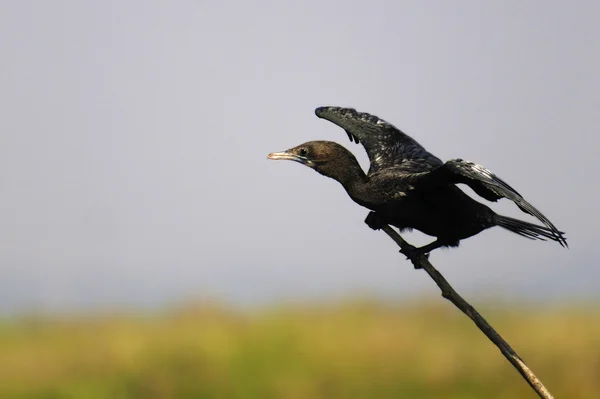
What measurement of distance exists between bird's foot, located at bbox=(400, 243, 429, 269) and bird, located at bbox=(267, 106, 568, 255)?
0.02 metres

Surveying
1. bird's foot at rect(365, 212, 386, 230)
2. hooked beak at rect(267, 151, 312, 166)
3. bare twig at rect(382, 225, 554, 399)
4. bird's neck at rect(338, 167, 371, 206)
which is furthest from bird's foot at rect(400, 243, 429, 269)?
hooked beak at rect(267, 151, 312, 166)

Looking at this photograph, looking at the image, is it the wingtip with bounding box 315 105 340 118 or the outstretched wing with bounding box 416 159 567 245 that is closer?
the outstretched wing with bounding box 416 159 567 245

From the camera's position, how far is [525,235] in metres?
8.25

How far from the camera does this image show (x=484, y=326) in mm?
6820

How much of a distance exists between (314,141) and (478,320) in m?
2.69

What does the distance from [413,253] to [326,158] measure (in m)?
1.28

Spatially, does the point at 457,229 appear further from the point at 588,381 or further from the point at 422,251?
the point at 588,381

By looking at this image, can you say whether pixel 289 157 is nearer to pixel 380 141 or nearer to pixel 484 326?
pixel 380 141

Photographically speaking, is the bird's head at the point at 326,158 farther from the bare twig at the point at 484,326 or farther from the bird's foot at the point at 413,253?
the bare twig at the point at 484,326

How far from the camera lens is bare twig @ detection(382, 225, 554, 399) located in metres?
6.56

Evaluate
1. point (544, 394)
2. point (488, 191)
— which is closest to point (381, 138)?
point (488, 191)

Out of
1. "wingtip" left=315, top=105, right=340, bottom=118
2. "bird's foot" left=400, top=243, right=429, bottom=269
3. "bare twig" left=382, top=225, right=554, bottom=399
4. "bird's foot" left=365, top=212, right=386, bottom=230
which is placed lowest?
"bare twig" left=382, top=225, right=554, bottom=399

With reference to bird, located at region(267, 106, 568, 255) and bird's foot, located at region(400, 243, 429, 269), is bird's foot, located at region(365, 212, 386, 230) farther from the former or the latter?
bird's foot, located at region(400, 243, 429, 269)

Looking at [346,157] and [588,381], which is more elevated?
[346,157]
